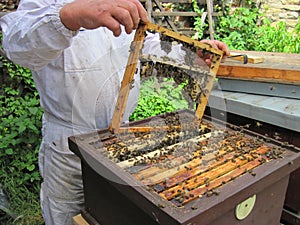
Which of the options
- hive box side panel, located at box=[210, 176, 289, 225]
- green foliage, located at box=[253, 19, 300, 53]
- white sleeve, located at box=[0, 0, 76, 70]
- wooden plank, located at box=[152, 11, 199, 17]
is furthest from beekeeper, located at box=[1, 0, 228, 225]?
green foliage, located at box=[253, 19, 300, 53]

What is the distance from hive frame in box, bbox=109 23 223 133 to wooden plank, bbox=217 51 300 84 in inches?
16.0

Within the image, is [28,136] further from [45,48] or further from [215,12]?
[215,12]

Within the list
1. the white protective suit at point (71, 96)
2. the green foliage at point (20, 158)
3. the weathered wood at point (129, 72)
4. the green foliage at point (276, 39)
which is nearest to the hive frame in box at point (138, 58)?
the weathered wood at point (129, 72)

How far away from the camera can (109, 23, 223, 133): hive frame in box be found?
1.42 metres

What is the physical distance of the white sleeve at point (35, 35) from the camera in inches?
52.7

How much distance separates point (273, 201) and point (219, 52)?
801 millimetres

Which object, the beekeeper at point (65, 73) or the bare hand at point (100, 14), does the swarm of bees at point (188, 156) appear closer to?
the beekeeper at point (65, 73)

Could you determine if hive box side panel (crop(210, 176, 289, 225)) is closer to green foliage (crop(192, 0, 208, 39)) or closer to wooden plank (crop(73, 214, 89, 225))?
wooden plank (crop(73, 214, 89, 225))

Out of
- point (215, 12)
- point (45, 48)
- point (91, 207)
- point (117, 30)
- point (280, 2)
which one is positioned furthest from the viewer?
point (280, 2)

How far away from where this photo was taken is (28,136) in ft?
11.1

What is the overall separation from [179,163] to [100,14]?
2.28 ft

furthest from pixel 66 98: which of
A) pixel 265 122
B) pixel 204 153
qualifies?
pixel 265 122

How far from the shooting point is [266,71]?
207 cm

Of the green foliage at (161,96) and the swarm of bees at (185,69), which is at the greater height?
the swarm of bees at (185,69)
